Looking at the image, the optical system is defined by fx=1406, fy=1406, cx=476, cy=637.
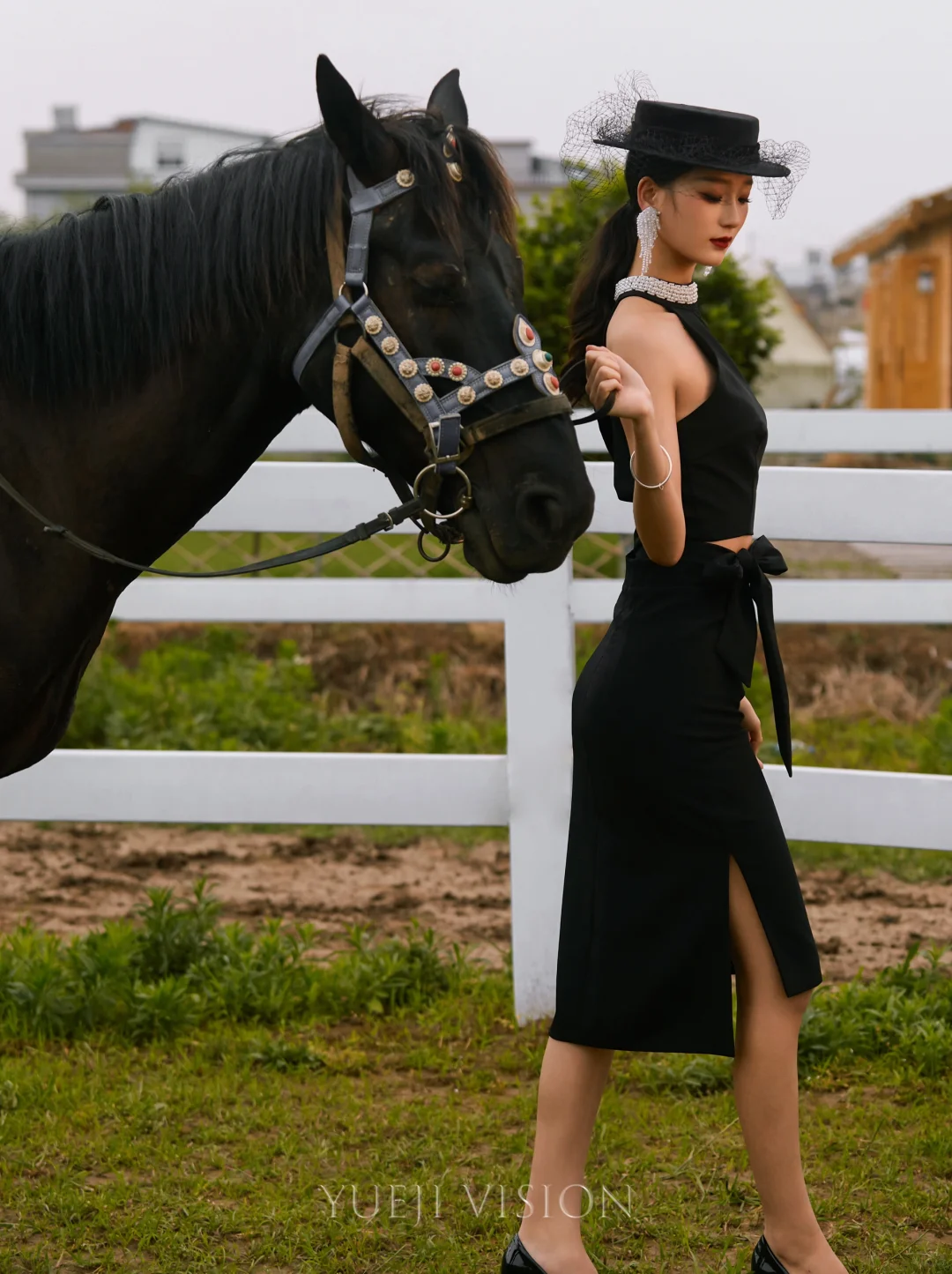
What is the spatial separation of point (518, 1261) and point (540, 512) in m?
1.33

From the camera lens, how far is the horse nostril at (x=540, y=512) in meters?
2.25

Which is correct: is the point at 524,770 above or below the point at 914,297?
below

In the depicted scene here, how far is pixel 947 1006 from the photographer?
3.66 m

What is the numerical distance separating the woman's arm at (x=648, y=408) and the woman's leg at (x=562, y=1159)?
91 centimetres

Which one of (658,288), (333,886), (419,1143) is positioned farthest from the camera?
(333,886)

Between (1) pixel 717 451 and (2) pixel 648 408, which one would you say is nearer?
(2) pixel 648 408

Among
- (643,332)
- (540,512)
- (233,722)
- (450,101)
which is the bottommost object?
(233,722)

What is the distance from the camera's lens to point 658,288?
240 cm

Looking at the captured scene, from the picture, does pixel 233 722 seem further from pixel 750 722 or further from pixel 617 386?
pixel 617 386

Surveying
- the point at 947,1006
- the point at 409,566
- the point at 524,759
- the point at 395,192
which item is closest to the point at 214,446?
the point at 395,192

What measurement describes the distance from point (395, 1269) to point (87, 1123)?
3.19 feet

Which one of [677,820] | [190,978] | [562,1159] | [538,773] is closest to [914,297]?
[538,773]

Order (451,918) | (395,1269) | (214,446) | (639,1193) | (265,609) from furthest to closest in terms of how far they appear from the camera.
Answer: (265,609), (451,918), (639,1193), (395,1269), (214,446)

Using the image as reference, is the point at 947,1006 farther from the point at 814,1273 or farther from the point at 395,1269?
the point at 395,1269
